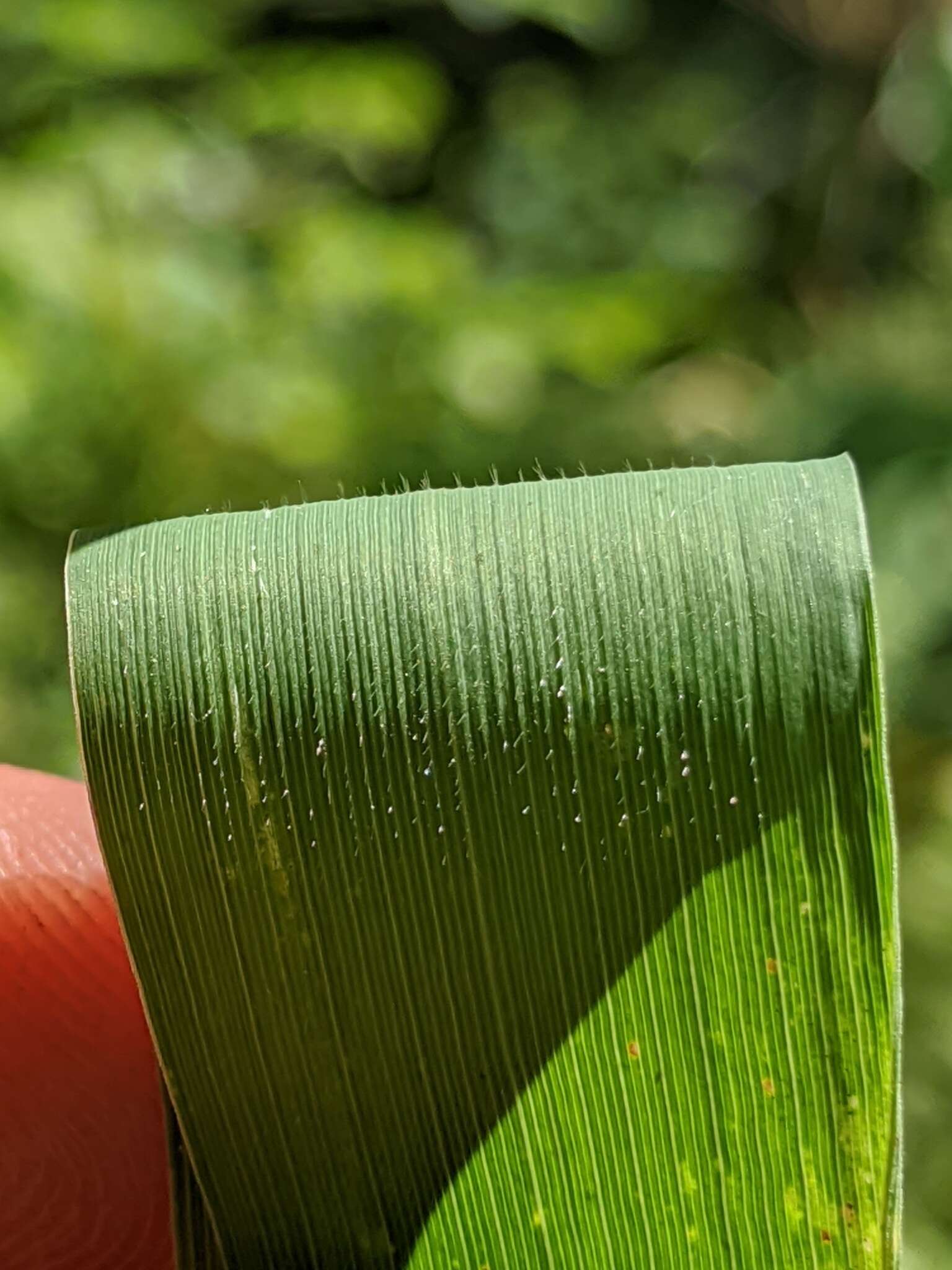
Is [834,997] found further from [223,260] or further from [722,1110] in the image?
[223,260]

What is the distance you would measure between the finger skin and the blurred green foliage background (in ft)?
1.81

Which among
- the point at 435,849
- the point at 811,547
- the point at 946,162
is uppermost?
the point at 946,162

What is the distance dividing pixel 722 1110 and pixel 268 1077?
257mm

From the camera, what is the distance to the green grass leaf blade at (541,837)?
0.59m

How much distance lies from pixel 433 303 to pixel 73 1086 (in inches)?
64.6

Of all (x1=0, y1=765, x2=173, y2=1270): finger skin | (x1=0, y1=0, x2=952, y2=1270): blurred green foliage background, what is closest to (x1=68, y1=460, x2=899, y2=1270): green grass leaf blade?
(x1=0, y1=765, x2=173, y2=1270): finger skin

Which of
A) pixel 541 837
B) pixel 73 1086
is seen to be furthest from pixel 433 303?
pixel 541 837

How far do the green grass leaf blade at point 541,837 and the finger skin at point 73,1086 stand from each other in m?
0.41

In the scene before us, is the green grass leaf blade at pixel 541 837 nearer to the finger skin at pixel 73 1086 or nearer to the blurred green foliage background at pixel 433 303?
the finger skin at pixel 73 1086

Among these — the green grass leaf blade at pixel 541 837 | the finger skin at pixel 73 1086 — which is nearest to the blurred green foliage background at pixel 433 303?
the finger skin at pixel 73 1086

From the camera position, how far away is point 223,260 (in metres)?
2.22

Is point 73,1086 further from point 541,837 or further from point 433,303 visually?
point 433,303

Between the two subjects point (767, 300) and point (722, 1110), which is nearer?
point (722, 1110)

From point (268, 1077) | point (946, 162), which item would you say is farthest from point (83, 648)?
point (946, 162)
